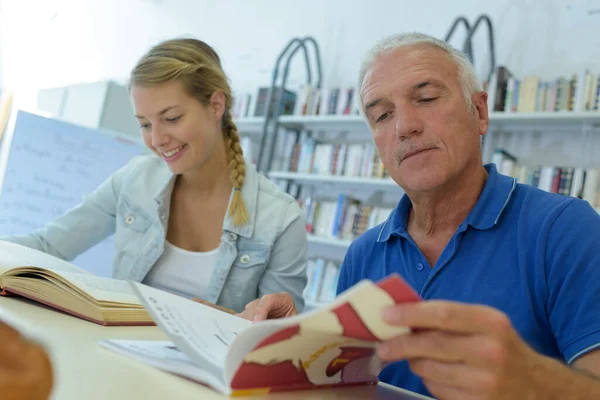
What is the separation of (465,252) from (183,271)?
0.82m

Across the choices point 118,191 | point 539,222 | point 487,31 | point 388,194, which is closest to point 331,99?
point 388,194

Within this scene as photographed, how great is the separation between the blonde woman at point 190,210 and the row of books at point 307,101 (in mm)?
1603

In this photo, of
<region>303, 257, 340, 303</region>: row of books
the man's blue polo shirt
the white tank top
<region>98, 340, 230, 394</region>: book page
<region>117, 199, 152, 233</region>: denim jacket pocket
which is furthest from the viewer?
<region>303, 257, 340, 303</region>: row of books

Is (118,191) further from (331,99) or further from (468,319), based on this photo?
(331,99)

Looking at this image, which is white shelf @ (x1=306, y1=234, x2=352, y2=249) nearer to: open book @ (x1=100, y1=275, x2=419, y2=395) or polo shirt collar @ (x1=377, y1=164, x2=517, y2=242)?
polo shirt collar @ (x1=377, y1=164, x2=517, y2=242)

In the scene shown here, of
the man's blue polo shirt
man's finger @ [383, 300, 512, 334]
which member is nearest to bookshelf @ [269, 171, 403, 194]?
the man's blue polo shirt

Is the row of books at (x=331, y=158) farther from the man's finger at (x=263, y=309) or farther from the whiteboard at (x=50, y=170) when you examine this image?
the man's finger at (x=263, y=309)

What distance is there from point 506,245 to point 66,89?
3734 millimetres

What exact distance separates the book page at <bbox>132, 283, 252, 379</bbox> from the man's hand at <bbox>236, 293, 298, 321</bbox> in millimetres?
103

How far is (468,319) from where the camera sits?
15.8 inches

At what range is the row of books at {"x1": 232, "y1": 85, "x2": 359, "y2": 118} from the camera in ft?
10.6

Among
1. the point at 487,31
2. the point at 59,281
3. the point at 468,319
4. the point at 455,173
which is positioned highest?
the point at 487,31

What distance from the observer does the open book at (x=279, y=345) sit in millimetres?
410

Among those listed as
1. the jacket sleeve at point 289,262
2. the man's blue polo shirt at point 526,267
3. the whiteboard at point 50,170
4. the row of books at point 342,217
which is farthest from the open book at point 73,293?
the row of books at point 342,217
